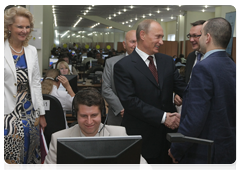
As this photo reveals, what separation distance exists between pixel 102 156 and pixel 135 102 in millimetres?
1057

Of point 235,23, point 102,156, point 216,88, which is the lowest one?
point 102,156

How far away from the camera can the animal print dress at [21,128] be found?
7.30ft

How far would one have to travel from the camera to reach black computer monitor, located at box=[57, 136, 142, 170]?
116cm

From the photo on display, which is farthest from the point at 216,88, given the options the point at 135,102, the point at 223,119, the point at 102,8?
the point at 102,8

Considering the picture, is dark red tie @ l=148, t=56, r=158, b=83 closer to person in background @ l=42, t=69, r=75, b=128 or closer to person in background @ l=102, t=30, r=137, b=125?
person in background @ l=102, t=30, r=137, b=125

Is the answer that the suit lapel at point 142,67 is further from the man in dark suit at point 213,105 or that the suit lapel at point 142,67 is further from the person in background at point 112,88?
the person in background at point 112,88

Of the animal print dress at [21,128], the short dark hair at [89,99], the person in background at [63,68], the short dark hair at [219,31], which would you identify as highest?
the short dark hair at [219,31]

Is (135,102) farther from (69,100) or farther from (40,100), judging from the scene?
(69,100)

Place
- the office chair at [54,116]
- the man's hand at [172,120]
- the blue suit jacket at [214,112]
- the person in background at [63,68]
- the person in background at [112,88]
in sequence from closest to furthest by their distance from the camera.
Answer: the blue suit jacket at [214,112] < the man's hand at [172,120] < the office chair at [54,116] < the person in background at [112,88] < the person in background at [63,68]

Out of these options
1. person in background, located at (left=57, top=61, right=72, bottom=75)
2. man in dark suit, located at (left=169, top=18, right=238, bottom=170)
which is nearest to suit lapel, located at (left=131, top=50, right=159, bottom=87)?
man in dark suit, located at (left=169, top=18, right=238, bottom=170)

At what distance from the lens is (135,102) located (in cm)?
220

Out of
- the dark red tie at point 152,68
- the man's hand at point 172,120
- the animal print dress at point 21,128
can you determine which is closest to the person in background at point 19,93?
the animal print dress at point 21,128

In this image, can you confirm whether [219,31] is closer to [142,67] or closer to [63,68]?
[142,67]

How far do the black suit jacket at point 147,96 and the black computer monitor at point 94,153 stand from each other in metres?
0.99
